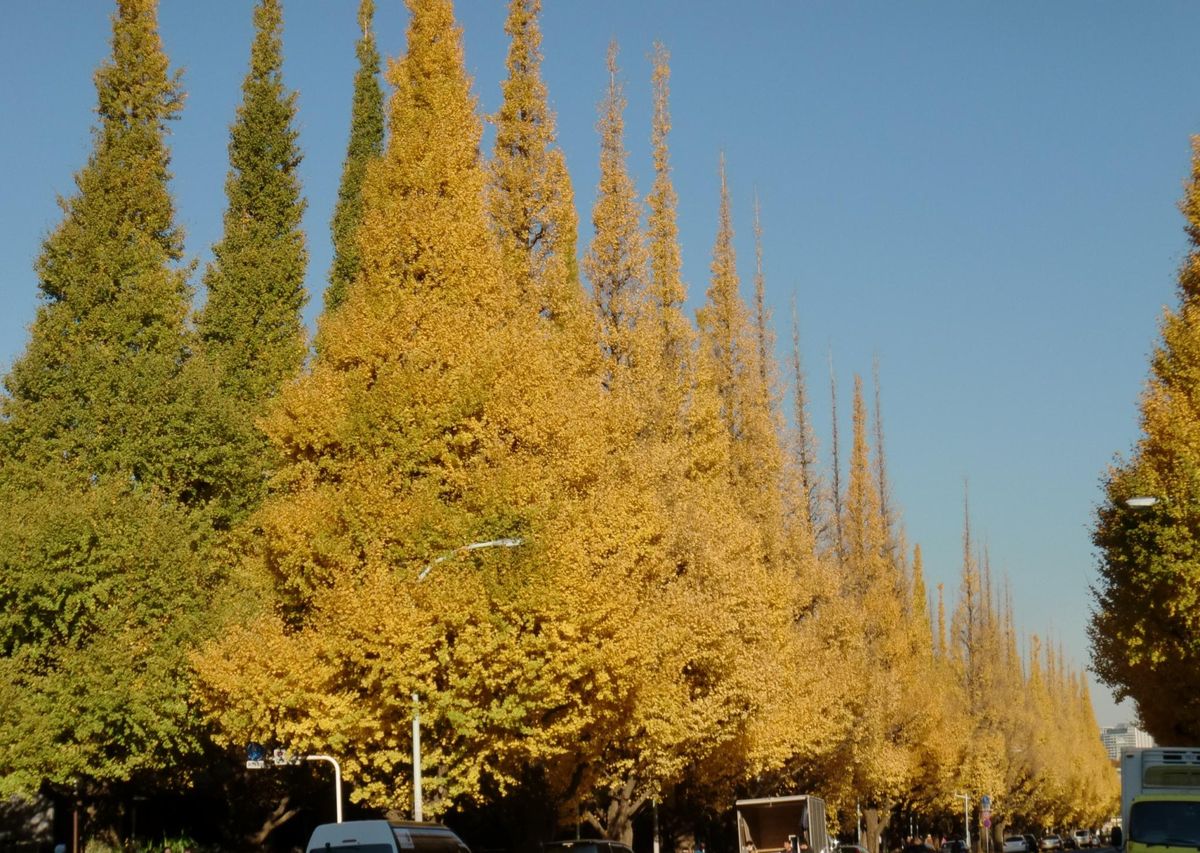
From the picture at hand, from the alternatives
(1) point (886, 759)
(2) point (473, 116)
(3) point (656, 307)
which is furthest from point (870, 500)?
(2) point (473, 116)

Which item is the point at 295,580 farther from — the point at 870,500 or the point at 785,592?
the point at 870,500

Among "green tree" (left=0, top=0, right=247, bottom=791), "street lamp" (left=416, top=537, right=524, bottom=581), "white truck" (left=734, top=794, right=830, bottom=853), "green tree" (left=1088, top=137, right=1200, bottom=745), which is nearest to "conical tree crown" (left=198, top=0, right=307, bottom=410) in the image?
"green tree" (left=0, top=0, right=247, bottom=791)

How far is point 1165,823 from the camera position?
20375mm

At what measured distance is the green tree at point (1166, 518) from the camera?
110 feet

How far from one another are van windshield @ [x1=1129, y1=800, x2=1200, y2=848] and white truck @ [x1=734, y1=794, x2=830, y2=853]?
20905 mm

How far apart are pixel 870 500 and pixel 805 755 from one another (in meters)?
19.2

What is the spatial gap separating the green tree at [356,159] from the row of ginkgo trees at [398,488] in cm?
11

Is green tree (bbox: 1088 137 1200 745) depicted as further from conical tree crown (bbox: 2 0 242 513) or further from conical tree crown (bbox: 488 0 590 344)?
conical tree crown (bbox: 2 0 242 513)

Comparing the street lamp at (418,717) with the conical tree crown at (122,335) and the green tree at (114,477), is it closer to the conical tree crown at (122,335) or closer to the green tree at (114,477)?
the green tree at (114,477)

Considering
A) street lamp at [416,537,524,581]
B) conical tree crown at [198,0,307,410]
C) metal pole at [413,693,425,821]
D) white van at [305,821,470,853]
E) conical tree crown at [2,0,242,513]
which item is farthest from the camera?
conical tree crown at [198,0,307,410]

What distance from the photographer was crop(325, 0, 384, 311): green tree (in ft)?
139

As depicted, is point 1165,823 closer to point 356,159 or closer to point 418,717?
point 418,717

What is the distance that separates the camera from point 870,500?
63656 millimetres

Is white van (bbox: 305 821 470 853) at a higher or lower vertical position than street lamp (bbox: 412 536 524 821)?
lower
